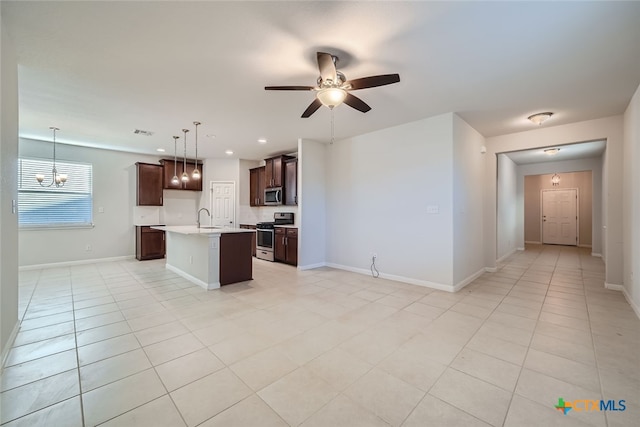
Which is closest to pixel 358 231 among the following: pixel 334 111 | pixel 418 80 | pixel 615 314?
→ pixel 334 111

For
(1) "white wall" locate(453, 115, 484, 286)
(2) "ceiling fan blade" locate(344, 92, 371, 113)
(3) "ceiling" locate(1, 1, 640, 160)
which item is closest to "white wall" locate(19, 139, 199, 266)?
(3) "ceiling" locate(1, 1, 640, 160)

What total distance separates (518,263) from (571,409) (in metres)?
5.62

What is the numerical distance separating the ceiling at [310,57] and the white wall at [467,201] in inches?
16.9

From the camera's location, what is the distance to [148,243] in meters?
6.73

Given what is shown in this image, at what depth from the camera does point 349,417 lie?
164 cm

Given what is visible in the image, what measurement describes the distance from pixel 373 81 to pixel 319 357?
2.51m

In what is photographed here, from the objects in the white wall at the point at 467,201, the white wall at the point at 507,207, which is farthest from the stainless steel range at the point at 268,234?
the white wall at the point at 507,207

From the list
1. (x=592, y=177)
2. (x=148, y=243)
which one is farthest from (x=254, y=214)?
(x=592, y=177)

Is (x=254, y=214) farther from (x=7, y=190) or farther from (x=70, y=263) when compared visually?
(x=7, y=190)

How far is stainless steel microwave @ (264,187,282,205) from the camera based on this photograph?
265 inches

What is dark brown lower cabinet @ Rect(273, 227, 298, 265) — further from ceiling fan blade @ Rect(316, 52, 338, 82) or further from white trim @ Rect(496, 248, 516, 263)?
white trim @ Rect(496, 248, 516, 263)

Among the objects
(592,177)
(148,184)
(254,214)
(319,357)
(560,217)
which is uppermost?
(592,177)

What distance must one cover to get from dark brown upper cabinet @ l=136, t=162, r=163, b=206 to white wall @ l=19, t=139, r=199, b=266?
29 cm

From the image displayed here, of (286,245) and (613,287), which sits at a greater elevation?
(286,245)
